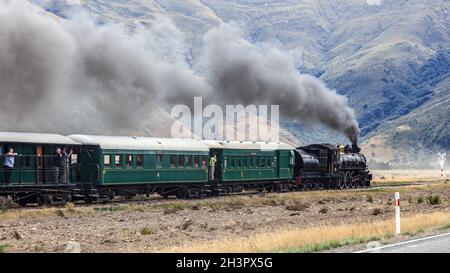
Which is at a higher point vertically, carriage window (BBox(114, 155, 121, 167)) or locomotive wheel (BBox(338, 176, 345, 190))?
carriage window (BBox(114, 155, 121, 167))

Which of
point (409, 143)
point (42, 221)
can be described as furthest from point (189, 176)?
point (409, 143)

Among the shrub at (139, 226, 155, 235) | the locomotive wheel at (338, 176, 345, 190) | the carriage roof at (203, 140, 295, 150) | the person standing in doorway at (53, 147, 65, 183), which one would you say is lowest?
the shrub at (139, 226, 155, 235)

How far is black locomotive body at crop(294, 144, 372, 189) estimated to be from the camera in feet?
151

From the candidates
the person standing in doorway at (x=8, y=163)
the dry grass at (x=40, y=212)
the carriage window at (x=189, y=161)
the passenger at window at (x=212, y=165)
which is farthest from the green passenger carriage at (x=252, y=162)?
the person standing in doorway at (x=8, y=163)

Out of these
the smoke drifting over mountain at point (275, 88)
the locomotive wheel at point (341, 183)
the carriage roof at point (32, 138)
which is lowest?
the locomotive wheel at point (341, 183)

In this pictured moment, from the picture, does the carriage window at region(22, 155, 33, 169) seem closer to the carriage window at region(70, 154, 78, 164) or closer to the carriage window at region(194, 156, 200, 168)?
the carriage window at region(70, 154, 78, 164)

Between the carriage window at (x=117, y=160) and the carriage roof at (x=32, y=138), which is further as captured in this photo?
the carriage window at (x=117, y=160)

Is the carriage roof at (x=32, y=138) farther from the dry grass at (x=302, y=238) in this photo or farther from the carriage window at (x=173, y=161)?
the dry grass at (x=302, y=238)

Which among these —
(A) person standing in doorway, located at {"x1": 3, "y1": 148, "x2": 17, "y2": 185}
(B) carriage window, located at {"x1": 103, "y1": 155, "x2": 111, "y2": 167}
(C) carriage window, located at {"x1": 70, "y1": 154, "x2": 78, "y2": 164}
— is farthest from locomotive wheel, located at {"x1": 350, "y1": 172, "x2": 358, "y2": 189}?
(A) person standing in doorway, located at {"x1": 3, "y1": 148, "x2": 17, "y2": 185}

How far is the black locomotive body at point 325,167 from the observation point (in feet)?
151

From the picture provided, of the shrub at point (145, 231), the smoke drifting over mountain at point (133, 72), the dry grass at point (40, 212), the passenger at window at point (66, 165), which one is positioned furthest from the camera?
the smoke drifting over mountain at point (133, 72)

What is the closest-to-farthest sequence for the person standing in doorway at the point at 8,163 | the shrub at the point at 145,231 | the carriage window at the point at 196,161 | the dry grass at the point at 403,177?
the shrub at the point at 145,231
the person standing in doorway at the point at 8,163
the carriage window at the point at 196,161
the dry grass at the point at 403,177
